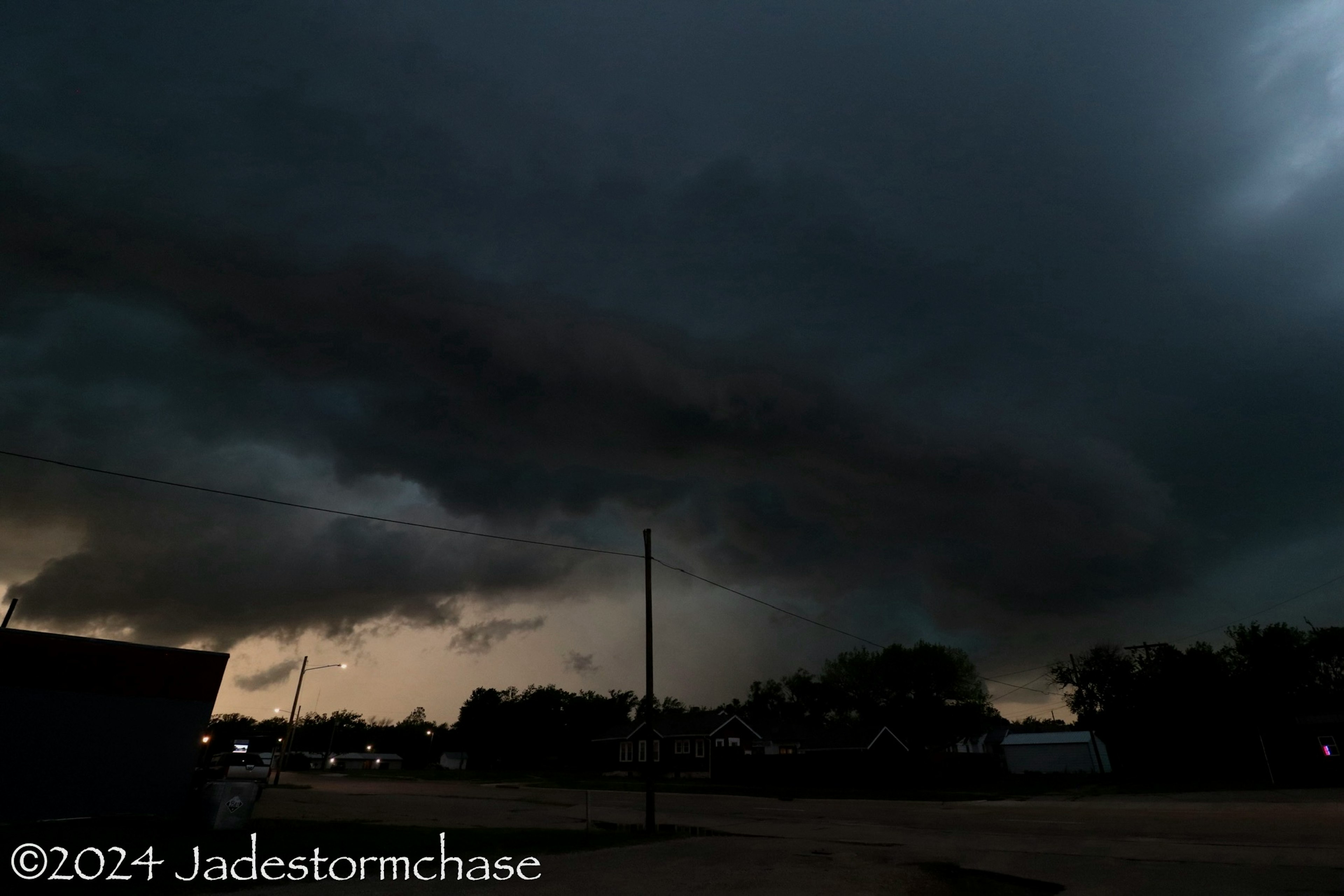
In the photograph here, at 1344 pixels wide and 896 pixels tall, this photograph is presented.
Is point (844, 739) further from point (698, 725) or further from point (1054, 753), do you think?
point (1054, 753)

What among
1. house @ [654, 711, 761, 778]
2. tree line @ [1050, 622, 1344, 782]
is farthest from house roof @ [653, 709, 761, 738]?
tree line @ [1050, 622, 1344, 782]

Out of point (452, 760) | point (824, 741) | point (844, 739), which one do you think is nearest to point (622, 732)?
point (824, 741)

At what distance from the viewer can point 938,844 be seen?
18.1m

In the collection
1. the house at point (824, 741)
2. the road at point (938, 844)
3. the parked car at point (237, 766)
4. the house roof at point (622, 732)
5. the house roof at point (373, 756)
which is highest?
the house roof at point (373, 756)

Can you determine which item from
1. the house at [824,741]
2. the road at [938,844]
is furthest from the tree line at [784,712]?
the road at [938,844]

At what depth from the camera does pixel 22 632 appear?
22688mm

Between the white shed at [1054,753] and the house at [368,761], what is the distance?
10372 cm

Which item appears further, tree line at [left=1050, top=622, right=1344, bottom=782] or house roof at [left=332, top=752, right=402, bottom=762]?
house roof at [left=332, top=752, right=402, bottom=762]

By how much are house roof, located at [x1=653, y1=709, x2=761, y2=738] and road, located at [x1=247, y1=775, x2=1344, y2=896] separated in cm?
3585

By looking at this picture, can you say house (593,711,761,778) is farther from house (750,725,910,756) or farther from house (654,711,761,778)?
house (750,725,910,756)

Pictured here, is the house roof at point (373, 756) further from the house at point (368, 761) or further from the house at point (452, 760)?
the house at point (452, 760)

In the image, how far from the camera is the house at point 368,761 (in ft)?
424

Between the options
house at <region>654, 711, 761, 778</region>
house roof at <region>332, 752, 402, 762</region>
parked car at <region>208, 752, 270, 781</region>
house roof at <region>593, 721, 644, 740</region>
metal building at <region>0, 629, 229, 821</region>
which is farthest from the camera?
house roof at <region>332, 752, 402, 762</region>

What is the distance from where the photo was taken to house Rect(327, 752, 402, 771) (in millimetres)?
129125
